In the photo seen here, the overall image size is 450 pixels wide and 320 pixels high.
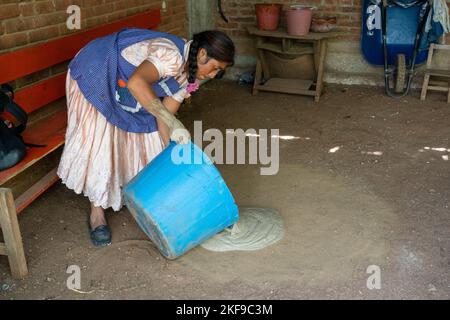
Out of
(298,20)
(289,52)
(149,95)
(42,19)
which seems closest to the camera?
(149,95)

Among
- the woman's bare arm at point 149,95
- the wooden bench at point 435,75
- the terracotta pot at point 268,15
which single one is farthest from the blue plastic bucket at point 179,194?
the wooden bench at point 435,75

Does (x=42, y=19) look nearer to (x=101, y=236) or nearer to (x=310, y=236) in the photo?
(x=101, y=236)

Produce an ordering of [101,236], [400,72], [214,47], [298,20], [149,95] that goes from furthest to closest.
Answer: [400,72] → [298,20] → [101,236] → [214,47] → [149,95]

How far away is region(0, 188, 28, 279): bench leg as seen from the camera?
8.03 feet

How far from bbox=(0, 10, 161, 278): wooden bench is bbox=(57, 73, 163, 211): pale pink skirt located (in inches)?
7.0

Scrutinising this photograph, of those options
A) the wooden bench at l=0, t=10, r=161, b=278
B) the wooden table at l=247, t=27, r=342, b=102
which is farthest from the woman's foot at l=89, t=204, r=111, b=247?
the wooden table at l=247, t=27, r=342, b=102

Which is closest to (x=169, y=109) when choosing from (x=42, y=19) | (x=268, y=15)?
(x=42, y=19)

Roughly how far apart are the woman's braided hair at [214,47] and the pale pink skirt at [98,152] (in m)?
0.66

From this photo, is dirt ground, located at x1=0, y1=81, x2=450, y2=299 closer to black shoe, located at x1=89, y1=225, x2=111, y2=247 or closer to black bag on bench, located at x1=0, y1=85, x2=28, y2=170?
black shoe, located at x1=89, y1=225, x2=111, y2=247

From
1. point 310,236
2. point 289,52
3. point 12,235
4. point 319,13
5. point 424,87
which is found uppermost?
point 319,13

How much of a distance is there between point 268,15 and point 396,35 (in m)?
1.38

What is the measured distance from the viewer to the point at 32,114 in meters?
3.35

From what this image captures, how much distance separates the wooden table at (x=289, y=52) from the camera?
5.47 m

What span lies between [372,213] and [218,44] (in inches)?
60.5
